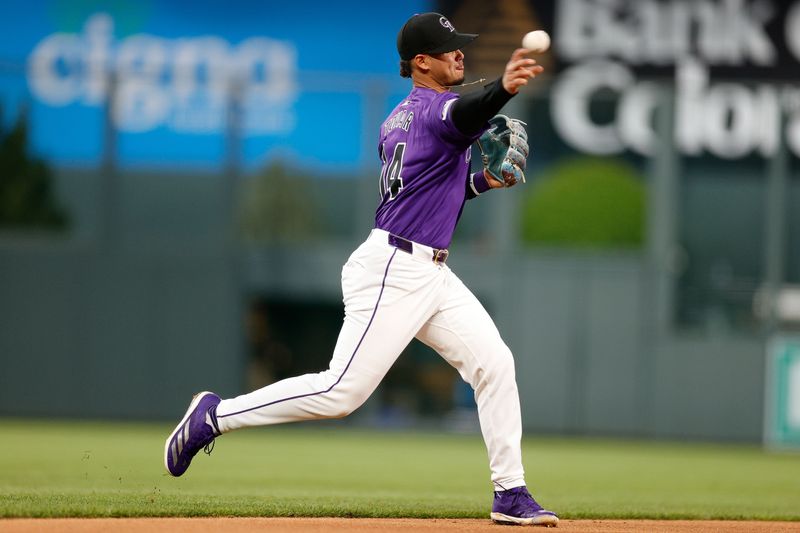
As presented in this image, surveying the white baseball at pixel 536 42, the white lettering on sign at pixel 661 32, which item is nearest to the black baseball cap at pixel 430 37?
the white baseball at pixel 536 42

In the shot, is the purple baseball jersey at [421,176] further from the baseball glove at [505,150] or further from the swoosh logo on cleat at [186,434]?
the swoosh logo on cleat at [186,434]

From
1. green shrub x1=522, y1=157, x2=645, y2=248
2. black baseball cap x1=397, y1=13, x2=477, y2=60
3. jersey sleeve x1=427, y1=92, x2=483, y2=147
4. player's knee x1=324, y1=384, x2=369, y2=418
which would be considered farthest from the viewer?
green shrub x1=522, y1=157, x2=645, y2=248

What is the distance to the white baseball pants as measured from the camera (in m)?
4.78

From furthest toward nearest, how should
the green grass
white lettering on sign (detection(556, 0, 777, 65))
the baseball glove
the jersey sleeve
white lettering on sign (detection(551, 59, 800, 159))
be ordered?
white lettering on sign (detection(556, 0, 777, 65)) → white lettering on sign (detection(551, 59, 800, 159)) → the green grass → the baseball glove → the jersey sleeve

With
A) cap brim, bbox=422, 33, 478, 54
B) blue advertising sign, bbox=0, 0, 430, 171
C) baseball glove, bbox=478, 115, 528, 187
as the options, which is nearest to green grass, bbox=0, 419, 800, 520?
baseball glove, bbox=478, 115, 528, 187

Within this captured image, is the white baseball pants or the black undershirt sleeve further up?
the black undershirt sleeve

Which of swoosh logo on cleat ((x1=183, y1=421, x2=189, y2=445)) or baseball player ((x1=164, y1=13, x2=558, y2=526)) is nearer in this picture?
baseball player ((x1=164, y1=13, x2=558, y2=526))

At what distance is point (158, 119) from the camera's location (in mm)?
13859

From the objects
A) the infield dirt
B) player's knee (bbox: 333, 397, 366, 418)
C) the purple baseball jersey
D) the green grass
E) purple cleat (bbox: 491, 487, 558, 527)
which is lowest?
the green grass

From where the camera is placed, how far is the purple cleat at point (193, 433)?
4.91 m

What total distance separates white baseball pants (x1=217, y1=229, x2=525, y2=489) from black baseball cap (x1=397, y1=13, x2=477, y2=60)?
0.74m

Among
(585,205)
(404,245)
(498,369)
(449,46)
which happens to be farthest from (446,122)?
(585,205)

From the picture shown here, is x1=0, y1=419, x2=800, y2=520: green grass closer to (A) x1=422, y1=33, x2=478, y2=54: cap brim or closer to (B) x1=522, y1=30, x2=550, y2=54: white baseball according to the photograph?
(A) x1=422, y1=33, x2=478, y2=54: cap brim

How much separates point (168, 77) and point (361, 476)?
7.59 m
